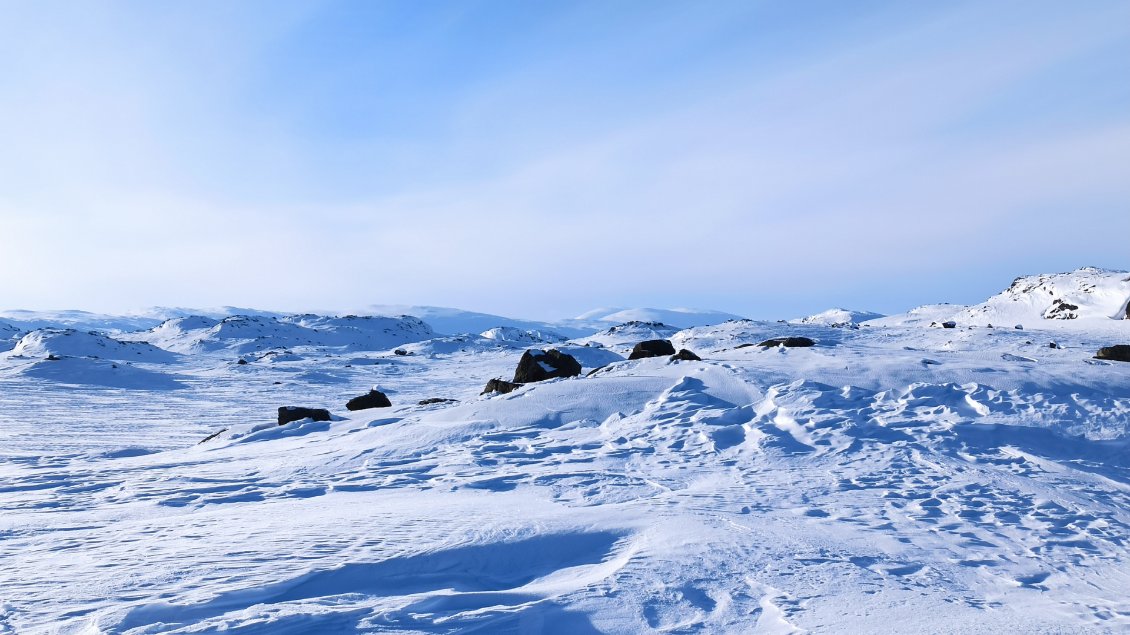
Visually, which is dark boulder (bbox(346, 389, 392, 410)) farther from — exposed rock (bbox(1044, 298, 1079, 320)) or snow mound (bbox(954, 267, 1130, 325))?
exposed rock (bbox(1044, 298, 1079, 320))

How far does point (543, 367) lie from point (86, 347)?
1460 inches

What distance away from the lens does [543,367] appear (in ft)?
47.1

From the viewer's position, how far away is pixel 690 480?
6.80 metres

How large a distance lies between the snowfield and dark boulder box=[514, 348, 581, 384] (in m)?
2.11

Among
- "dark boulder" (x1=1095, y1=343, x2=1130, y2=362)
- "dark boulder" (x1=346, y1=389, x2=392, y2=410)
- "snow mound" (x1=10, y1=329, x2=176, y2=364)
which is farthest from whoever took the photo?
"snow mound" (x1=10, y1=329, x2=176, y2=364)

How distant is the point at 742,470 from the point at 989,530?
2.35 m

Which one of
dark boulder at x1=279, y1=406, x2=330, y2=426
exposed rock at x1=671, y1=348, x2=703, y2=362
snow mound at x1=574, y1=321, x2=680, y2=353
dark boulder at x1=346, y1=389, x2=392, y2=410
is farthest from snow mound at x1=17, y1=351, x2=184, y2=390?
snow mound at x1=574, y1=321, x2=680, y2=353

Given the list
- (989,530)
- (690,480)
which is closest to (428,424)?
(690,480)

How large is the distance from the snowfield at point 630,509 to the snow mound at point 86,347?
2799cm

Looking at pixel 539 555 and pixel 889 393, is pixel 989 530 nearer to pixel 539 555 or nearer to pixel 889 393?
pixel 539 555

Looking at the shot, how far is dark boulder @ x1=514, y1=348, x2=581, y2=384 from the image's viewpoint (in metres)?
14.1

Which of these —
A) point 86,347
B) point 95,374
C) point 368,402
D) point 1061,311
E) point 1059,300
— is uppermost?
point 1059,300

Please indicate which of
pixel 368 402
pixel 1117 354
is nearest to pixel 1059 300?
pixel 1117 354

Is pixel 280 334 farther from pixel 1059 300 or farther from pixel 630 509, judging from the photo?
Answer: pixel 630 509
